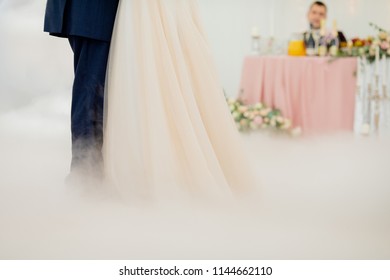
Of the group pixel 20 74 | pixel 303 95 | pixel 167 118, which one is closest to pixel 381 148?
pixel 303 95

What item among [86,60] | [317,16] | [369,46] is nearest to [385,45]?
[369,46]

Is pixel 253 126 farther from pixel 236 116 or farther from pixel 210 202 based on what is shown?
pixel 210 202

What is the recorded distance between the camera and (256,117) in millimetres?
1414

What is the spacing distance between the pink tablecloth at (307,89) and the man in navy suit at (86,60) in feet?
1.67

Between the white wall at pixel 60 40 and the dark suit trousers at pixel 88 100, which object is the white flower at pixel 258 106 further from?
the dark suit trousers at pixel 88 100

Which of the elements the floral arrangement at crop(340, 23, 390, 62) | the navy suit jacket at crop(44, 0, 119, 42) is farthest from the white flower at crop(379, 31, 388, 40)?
the navy suit jacket at crop(44, 0, 119, 42)

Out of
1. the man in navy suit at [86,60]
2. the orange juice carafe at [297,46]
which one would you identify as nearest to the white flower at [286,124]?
the orange juice carafe at [297,46]

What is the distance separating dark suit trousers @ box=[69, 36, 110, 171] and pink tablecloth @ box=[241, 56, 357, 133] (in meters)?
0.51

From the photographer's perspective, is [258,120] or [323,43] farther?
[323,43]

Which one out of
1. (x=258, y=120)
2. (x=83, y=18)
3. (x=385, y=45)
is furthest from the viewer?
(x=385, y=45)

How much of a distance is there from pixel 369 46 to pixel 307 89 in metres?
0.27

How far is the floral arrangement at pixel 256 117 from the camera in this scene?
1.40 metres

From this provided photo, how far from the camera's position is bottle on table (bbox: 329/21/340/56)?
155 centimetres
